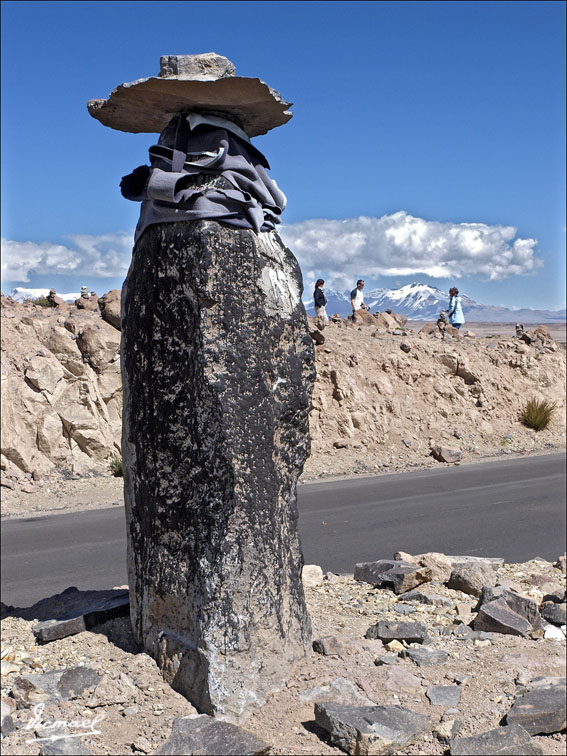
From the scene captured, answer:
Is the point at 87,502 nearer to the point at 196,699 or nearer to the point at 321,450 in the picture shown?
the point at 321,450

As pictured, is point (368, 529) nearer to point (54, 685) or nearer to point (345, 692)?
point (345, 692)

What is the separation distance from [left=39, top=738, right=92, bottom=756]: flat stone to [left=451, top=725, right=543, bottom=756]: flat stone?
1.78 metres

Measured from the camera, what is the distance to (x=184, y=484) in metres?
4.37

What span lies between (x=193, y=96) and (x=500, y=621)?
377cm

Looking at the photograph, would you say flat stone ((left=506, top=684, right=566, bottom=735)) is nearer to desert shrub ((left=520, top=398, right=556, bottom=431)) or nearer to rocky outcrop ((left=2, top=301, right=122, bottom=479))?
rocky outcrop ((left=2, top=301, right=122, bottom=479))

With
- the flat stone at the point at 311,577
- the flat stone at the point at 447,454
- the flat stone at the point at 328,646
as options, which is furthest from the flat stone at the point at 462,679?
the flat stone at the point at 447,454

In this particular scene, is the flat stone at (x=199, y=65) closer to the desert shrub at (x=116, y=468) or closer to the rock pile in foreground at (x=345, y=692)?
the rock pile in foreground at (x=345, y=692)

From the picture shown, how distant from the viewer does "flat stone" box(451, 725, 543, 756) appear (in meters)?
3.62

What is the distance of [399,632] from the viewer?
494 centimetres

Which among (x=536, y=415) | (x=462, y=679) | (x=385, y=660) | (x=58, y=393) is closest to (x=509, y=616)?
(x=462, y=679)

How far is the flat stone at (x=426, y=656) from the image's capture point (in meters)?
4.62


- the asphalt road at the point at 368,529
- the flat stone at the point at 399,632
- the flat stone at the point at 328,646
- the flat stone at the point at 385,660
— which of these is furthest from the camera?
the asphalt road at the point at 368,529

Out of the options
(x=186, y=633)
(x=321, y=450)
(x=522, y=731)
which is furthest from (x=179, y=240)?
(x=321, y=450)

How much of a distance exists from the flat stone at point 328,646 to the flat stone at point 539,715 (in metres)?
1.11
